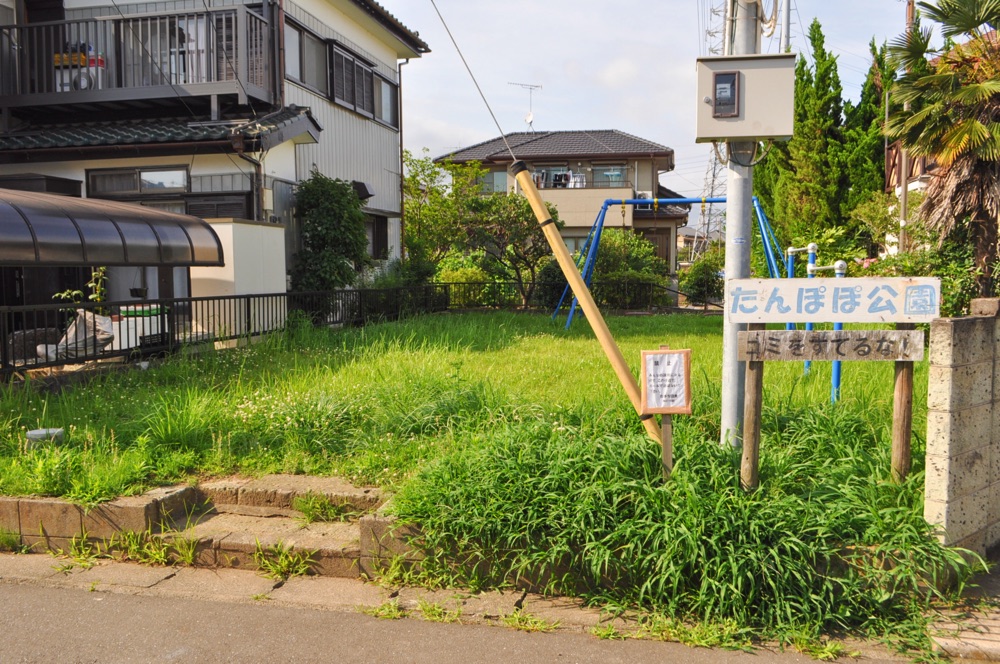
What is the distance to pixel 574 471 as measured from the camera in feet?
14.1

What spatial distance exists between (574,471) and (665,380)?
69 cm

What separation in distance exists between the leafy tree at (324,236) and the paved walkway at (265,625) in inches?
390

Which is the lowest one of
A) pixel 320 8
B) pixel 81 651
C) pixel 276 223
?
pixel 81 651

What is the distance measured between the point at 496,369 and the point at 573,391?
1.63 m

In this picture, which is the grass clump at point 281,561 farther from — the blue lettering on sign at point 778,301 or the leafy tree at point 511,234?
the leafy tree at point 511,234

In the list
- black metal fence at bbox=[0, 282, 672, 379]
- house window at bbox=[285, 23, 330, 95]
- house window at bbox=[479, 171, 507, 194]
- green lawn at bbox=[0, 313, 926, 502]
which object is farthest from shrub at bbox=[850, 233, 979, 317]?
house window at bbox=[479, 171, 507, 194]

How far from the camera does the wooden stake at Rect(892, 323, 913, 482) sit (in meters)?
4.22

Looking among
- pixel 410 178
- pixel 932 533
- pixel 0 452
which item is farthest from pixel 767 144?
pixel 410 178

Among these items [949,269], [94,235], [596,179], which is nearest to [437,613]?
[94,235]

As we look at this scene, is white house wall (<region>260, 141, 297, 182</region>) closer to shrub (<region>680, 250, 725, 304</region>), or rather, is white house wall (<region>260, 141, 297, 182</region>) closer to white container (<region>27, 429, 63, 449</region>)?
white container (<region>27, 429, 63, 449</region>)

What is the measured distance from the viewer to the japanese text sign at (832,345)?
4148 mm

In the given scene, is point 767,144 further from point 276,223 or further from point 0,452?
point 276,223

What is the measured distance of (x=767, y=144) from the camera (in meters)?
5.14

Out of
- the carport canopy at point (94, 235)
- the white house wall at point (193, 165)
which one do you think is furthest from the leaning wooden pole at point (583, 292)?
the white house wall at point (193, 165)
